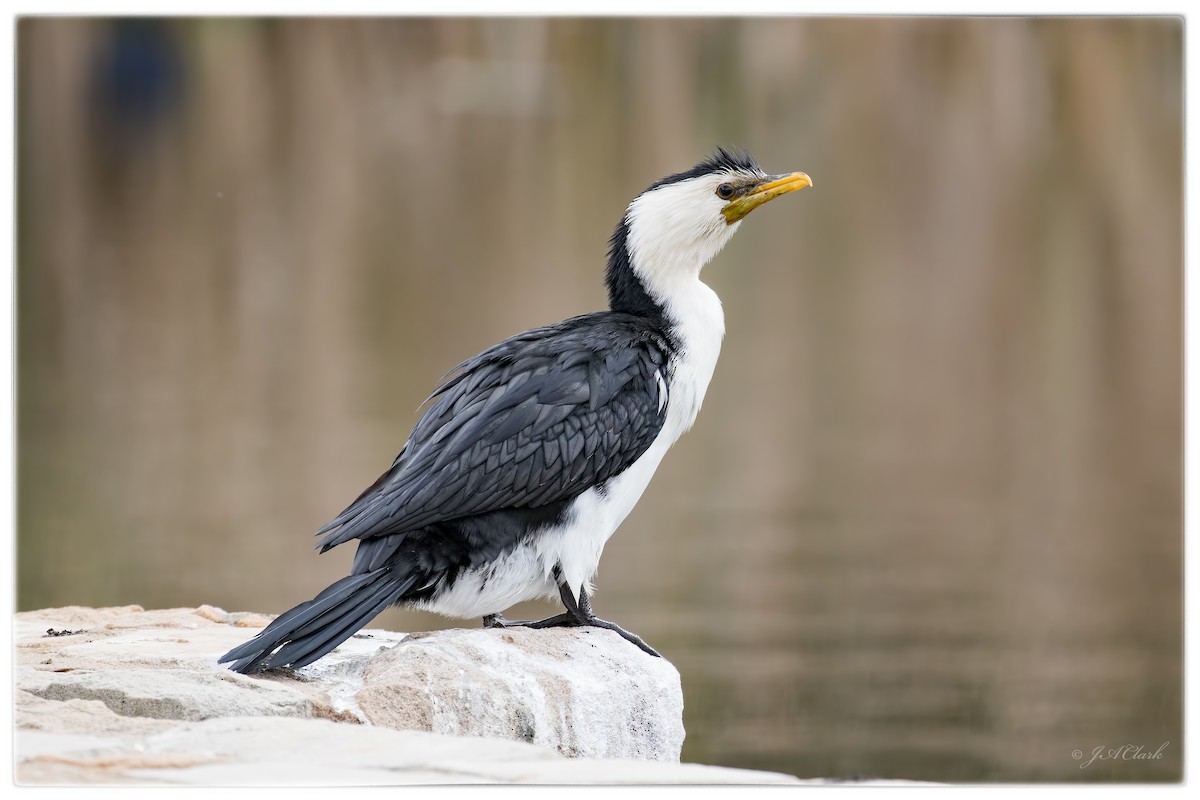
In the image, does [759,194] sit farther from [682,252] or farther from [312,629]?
[312,629]

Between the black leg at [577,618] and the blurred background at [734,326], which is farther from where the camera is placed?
the blurred background at [734,326]

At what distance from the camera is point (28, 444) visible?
11.2 meters

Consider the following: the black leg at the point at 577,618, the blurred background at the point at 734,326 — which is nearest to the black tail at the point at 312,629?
the black leg at the point at 577,618

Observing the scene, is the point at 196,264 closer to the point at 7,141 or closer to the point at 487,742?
the point at 7,141

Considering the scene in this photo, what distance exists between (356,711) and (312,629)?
0.33m

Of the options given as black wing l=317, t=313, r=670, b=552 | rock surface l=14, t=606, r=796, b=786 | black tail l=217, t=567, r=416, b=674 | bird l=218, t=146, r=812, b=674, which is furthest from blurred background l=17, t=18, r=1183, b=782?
black tail l=217, t=567, r=416, b=674

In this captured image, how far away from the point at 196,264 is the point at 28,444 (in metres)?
3.64

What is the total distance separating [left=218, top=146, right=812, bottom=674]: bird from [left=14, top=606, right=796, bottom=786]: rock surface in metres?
0.20

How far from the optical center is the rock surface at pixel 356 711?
4500 millimetres

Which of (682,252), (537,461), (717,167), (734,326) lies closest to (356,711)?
(537,461)

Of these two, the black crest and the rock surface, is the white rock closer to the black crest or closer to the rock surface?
the rock surface

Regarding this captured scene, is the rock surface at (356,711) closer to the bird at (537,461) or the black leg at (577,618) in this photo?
the black leg at (577,618)

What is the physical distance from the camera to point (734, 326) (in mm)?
15969

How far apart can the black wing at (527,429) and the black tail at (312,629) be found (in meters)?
0.20
